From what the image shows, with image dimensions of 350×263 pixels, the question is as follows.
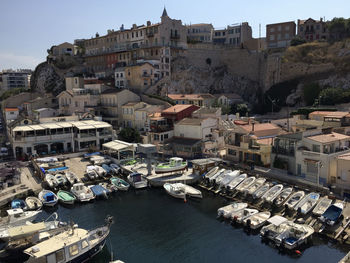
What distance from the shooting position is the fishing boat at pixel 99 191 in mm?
32406

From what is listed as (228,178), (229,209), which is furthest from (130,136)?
(229,209)

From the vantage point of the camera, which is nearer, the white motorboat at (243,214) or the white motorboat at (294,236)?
the white motorboat at (294,236)

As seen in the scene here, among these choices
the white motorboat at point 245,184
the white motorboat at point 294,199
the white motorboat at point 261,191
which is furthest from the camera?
the white motorboat at point 245,184

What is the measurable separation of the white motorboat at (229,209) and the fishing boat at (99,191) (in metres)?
12.0

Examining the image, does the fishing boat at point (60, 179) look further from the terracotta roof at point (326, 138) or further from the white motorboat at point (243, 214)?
the terracotta roof at point (326, 138)

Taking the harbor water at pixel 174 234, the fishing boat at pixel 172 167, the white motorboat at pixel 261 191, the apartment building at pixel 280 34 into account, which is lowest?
the harbor water at pixel 174 234

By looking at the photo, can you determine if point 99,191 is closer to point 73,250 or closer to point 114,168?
point 114,168

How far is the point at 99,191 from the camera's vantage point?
32812mm

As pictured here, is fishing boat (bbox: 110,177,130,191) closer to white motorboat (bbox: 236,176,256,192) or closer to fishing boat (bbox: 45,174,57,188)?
fishing boat (bbox: 45,174,57,188)

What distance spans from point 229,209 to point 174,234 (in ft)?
18.2

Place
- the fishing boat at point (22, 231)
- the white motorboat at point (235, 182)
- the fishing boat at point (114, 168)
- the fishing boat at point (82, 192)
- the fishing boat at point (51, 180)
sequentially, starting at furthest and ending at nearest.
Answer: the fishing boat at point (114, 168)
the fishing boat at point (51, 180)
the white motorboat at point (235, 182)
the fishing boat at point (82, 192)
the fishing boat at point (22, 231)

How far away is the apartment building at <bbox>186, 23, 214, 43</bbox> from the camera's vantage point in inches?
3455

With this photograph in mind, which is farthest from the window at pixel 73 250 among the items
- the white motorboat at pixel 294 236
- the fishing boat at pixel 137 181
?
the white motorboat at pixel 294 236

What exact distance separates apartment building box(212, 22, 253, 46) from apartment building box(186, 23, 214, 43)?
92.7 inches
